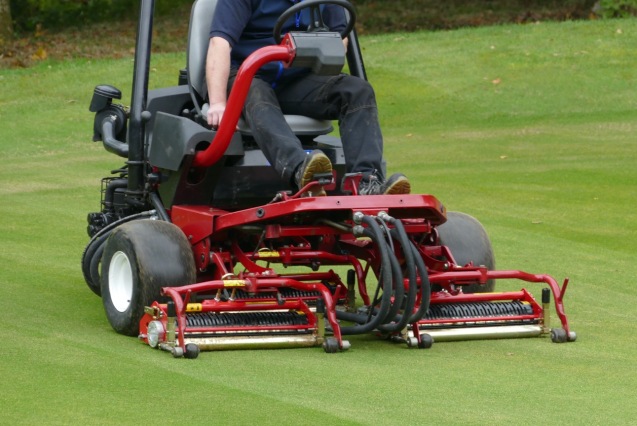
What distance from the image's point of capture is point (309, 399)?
4.75 meters

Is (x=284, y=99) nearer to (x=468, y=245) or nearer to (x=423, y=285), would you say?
(x=468, y=245)

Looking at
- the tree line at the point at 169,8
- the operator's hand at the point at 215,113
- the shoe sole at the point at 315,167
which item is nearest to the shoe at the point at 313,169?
the shoe sole at the point at 315,167

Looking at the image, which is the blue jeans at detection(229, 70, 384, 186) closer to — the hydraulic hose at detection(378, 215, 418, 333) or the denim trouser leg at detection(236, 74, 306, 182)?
the denim trouser leg at detection(236, 74, 306, 182)

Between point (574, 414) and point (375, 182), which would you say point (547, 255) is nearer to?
point (375, 182)

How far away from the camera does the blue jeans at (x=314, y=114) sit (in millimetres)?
6176

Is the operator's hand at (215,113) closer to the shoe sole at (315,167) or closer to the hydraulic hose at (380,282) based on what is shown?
the shoe sole at (315,167)

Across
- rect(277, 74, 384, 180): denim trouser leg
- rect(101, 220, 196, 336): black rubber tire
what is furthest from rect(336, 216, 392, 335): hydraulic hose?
rect(101, 220, 196, 336): black rubber tire

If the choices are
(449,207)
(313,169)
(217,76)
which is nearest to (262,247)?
(313,169)

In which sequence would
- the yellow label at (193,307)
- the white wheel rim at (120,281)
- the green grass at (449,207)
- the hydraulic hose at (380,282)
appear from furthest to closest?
the white wheel rim at (120,281) → the yellow label at (193,307) → the hydraulic hose at (380,282) → the green grass at (449,207)

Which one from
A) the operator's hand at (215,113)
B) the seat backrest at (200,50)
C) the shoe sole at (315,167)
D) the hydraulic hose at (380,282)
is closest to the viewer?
the hydraulic hose at (380,282)

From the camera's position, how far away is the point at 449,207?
10.4m

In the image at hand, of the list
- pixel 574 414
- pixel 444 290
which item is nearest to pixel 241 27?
pixel 444 290

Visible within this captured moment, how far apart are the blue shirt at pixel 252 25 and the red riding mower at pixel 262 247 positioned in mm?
216

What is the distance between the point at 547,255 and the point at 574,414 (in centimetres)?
398
